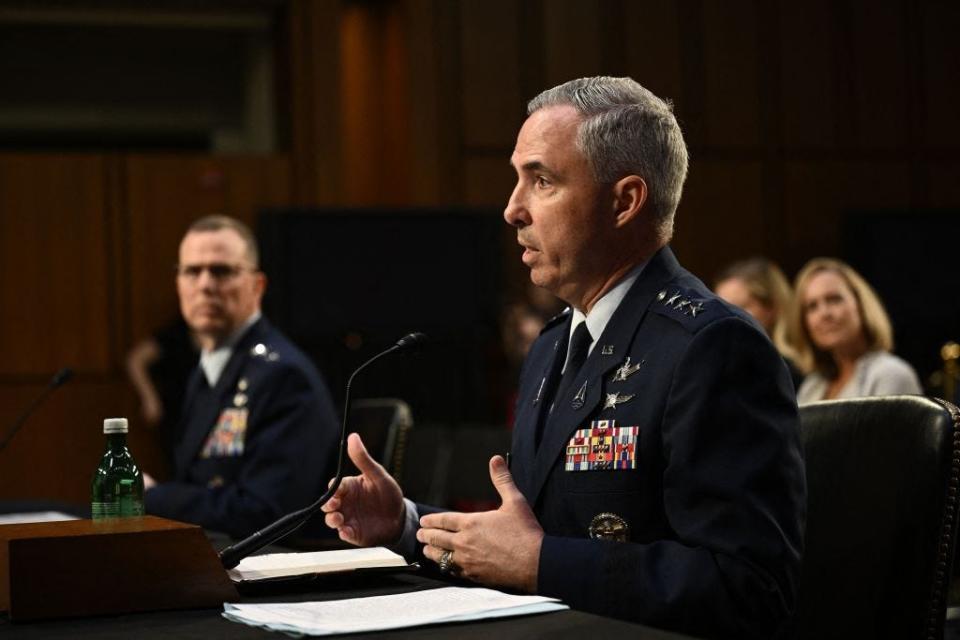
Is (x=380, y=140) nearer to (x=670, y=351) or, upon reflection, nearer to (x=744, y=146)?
(x=744, y=146)

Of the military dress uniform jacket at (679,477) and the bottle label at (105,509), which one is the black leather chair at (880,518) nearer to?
the military dress uniform jacket at (679,477)

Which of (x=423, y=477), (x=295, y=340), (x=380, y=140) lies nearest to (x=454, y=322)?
(x=295, y=340)

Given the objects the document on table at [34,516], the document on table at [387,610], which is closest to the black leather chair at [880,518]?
the document on table at [387,610]

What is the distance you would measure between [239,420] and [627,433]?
1837mm

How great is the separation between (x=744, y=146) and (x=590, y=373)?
752cm

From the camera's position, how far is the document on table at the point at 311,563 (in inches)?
73.6

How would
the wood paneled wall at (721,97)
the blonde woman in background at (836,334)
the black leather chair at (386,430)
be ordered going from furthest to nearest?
the wood paneled wall at (721,97), the blonde woman in background at (836,334), the black leather chair at (386,430)

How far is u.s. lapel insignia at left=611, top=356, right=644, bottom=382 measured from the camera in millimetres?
1960

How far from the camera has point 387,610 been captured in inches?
63.2

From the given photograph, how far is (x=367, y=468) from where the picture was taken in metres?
2.00

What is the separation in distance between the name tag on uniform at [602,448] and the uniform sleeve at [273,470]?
1444 mm

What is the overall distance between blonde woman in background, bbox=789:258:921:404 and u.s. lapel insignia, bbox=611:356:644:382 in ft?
10.3

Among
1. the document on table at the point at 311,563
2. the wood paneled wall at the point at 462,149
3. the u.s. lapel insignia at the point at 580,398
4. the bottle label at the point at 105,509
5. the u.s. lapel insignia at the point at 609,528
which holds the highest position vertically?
the wood paneled wall at the point at 462,149

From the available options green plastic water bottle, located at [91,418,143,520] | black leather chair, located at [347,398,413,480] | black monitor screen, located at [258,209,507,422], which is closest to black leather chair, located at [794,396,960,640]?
green plastic water bottle, located at [91,418,143,520]
